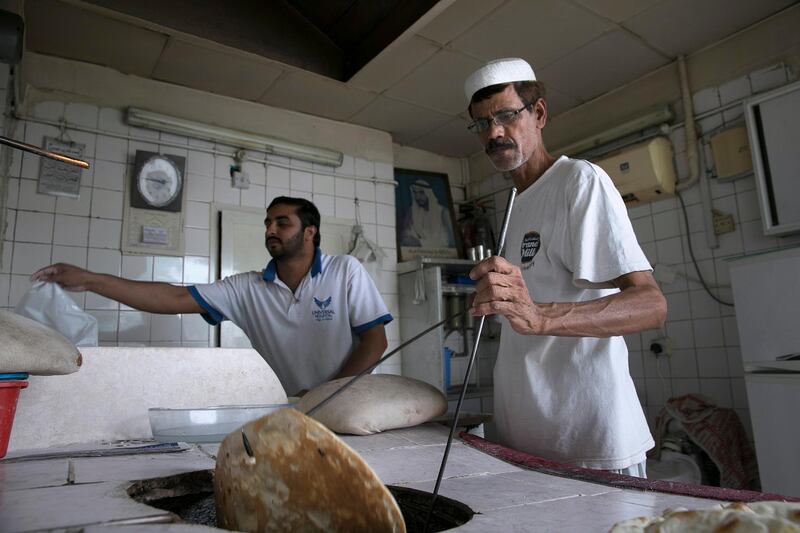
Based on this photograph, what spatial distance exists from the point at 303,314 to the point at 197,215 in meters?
1.28

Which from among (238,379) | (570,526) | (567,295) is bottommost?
(570,526)

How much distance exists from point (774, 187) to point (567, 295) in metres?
2.04

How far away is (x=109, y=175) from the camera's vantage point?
291cm

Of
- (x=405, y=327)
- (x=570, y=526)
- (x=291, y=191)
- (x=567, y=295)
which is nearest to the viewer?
(x=570, y=526)

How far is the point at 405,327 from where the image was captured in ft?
12.5

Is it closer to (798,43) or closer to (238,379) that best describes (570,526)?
(238,379)

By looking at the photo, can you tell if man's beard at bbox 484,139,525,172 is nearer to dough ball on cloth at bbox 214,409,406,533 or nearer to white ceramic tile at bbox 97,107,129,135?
dough ball on cloth at bbox 214,409,406,533

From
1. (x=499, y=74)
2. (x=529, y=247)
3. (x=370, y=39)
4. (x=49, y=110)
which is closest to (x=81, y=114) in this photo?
(x=49, y=110)

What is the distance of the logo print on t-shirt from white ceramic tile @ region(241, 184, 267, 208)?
7.80 feet

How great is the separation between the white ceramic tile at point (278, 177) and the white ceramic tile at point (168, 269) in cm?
80

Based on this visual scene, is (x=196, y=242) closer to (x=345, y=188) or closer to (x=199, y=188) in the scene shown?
(x=199, y=188)

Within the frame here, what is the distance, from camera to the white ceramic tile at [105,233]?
2.83 m

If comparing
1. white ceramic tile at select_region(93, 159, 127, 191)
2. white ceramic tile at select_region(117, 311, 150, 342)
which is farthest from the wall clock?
white ceramic tile at select_region(117, 311, 150, 342)

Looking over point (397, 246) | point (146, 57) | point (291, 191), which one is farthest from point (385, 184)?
point (146, 57)
